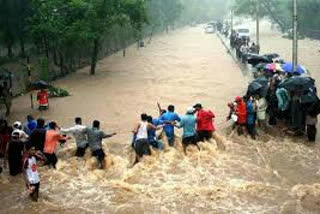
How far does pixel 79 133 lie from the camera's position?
45.3 feet

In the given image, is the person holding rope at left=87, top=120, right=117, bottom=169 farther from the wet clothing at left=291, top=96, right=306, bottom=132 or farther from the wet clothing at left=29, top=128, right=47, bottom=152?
the wet clothing at left=291, top=96, right=306, bottom=132

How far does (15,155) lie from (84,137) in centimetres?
193

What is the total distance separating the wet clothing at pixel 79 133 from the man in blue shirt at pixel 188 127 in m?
2.50

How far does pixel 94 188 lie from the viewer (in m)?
12.3

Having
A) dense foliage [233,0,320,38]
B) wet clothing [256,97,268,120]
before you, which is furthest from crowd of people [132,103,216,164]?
dense foliage [233,0,320,38]

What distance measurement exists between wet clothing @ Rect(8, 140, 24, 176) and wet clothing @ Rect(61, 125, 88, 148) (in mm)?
1356

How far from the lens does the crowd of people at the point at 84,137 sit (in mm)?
12953

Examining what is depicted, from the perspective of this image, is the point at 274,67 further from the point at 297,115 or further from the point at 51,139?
the point at 51,139

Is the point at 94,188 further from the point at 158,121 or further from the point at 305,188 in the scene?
the point at 305,188

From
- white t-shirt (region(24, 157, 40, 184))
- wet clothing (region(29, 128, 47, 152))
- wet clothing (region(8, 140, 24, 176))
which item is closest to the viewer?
white t-shirt (region(24, 157, 40, 184))

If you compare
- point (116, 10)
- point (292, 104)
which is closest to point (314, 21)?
point (116, 10)

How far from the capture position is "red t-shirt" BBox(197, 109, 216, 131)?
14.6 m

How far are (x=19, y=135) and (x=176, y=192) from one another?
13.3 feet

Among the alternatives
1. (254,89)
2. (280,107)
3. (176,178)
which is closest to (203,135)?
(176,178)
